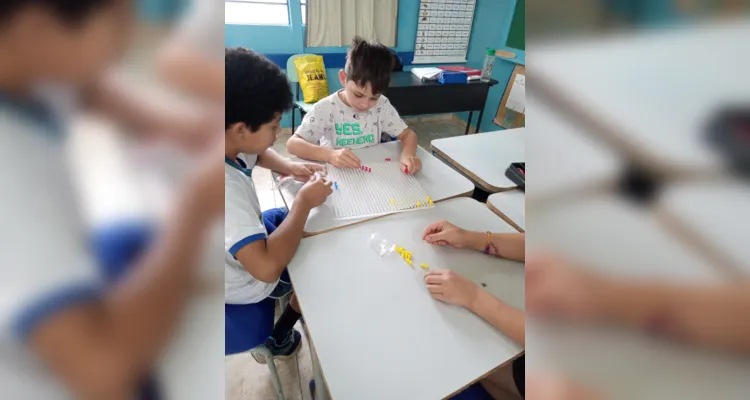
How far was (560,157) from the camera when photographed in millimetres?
163

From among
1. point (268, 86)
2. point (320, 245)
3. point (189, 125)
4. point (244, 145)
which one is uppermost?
point (189, 125)

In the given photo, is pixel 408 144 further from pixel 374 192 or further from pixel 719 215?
pixel 719 215

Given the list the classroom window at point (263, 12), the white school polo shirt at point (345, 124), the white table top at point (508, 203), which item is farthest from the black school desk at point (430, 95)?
the white table top at point (508, 203)

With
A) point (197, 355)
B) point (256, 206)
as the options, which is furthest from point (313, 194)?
point (197, 355)

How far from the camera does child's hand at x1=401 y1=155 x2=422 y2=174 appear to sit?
140 centimetres

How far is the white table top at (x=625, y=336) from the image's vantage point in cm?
13

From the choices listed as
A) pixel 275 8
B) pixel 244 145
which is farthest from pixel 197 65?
pixel 275 8

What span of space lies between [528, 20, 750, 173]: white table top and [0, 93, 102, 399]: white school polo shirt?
19cm

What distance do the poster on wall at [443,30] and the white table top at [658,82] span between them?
3.99m

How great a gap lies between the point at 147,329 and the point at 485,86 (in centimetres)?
378

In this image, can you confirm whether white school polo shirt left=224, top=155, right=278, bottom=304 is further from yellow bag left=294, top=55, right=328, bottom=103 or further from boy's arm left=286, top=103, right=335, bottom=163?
yellow bag left=294, top=55, right=328, bottom=103

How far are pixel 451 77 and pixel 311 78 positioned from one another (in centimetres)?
128

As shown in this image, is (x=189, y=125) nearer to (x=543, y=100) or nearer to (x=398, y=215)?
(x=543, y=100)

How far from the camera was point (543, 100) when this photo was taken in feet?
0.55
